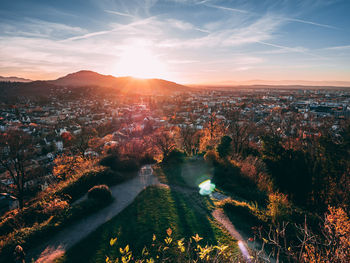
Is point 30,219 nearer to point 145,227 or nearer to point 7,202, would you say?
point 145,227

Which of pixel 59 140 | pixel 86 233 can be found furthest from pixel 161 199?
pixel 59 140

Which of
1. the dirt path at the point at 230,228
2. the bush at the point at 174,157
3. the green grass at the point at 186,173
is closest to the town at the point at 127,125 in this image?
the bush at the point at 174,157

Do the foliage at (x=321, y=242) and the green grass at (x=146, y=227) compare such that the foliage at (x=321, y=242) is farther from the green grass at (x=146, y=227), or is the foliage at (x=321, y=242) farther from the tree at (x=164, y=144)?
the tree at (x=164, y=144)

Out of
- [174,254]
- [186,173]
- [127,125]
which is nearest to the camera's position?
[174,254]

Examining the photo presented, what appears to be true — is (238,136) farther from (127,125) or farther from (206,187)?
(127,125)

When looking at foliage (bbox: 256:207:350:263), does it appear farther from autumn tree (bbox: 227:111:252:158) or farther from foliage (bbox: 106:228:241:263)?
autumn tree (bbox: 227:111:252:158)

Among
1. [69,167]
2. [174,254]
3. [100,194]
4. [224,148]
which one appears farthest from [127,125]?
[174,254]

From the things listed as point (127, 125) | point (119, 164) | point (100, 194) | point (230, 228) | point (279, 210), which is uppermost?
point (279, 210)
